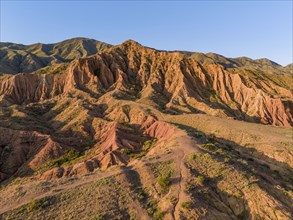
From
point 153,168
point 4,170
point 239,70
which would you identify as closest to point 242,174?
point 153,168

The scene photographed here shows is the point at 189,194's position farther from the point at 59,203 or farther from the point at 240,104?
the point at 240,104

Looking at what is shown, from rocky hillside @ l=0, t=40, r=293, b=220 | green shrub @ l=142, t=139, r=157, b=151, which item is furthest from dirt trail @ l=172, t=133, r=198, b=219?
green shrub @ l=142, t=139, r=157, b=151

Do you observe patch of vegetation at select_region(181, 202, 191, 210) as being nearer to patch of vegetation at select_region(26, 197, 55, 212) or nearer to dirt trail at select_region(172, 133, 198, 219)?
dirt trail at select_region(172, 133, 198, 219)

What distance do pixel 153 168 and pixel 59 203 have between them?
11000mm

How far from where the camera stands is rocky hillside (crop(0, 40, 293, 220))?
24.3m

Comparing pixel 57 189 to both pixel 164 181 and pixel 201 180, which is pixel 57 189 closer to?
pixel 164 181

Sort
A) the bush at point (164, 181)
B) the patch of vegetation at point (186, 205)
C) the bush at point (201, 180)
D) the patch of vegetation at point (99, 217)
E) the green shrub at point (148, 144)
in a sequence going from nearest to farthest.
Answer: the patch of vegetation at point (99, 217)
the patch of vegetation at point (186, 205)
the bush at point (164, 181)
the bush at point (201, 180)
the green shrub at point (148, 144)

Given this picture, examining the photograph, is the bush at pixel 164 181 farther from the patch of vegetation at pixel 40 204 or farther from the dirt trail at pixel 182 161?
the patch of vegetation at pixel 40 204

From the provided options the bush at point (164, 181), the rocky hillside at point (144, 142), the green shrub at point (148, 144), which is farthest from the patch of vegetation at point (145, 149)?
the bush at point (164, 181)

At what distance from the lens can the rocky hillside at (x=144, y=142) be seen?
24.3 m

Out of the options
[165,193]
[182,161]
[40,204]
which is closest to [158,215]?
[165,193]

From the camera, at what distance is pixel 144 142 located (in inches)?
2110

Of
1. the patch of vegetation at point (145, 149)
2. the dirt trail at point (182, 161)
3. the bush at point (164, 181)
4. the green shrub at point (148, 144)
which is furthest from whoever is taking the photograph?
the green shrub at point (148, 144)

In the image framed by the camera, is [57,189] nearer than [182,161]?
Yes
